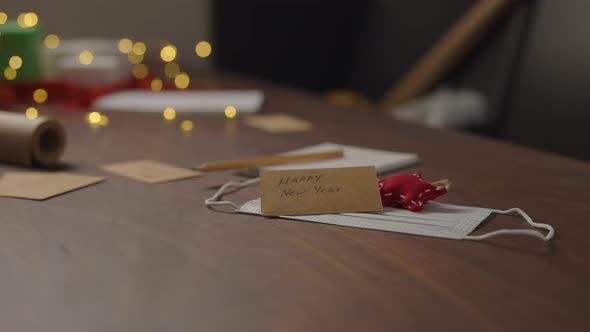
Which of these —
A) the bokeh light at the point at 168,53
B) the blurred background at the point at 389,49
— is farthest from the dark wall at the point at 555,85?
the bokeh light at the point at 168,53

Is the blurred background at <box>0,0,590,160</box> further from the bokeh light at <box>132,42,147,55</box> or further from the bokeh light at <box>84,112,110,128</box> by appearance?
the bokeh light at <box>84,112,110,128</box>

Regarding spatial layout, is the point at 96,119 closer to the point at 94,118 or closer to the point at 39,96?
the point at 94,118

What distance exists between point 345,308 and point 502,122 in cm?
145

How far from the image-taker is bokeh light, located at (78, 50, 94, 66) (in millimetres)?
1617

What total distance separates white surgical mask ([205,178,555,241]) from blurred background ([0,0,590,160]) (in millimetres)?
819

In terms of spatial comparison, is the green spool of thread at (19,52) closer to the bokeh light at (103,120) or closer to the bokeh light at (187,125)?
the bokeh light at (103,120)

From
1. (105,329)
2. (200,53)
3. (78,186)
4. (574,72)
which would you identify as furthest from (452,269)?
(200,53)

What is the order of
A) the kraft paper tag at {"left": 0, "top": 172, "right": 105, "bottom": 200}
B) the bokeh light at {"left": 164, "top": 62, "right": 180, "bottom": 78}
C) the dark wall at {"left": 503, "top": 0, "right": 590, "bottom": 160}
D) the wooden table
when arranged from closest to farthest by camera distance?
the wooden table → the kraft paper tag at {"left": 0, "top": 172, "right": 105, "bottom": 200} → the dark wall at {"left": 503, "top": 0, "right": 590, "bottom": 160} → the bokeh light at {"left": 164, "top": 62, "right": 180, "bottom": 78}

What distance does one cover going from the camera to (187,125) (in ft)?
4.26

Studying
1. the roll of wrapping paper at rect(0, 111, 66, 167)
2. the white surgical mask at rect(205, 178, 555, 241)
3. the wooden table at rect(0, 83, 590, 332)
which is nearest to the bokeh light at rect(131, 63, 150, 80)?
the roll of wrapping paper at rect(0, 111, 66, 167)

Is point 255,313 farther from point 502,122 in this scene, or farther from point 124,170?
point 502,122

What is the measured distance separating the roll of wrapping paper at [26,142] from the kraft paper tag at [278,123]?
0.41 metres

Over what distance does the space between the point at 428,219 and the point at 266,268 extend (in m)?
0.21

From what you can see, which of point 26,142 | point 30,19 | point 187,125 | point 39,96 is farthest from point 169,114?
point 30,19
